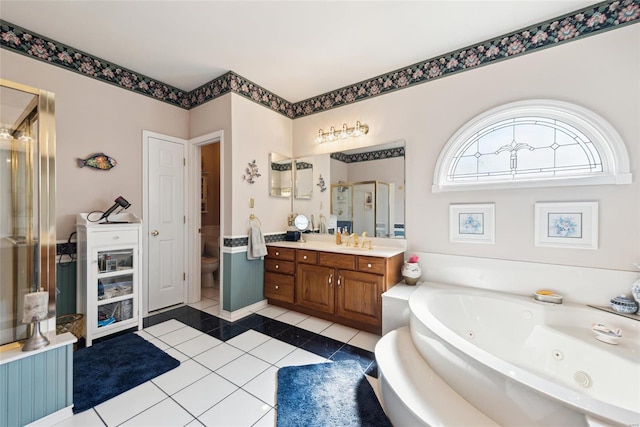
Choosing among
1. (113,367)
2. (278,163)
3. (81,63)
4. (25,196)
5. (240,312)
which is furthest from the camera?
(278,163)

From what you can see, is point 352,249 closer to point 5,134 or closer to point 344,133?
point 344,133

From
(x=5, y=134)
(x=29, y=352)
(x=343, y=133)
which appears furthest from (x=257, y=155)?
(x=29, y=352)

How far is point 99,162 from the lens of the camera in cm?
263

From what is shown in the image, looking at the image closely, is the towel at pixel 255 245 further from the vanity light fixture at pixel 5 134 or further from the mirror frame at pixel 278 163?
the vanity light fixture at pixel 5 134

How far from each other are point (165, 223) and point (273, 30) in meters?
2.48

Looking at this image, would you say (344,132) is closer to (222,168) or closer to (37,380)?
(222,168)

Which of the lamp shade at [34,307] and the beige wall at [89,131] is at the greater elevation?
the beige wall at [89,131]

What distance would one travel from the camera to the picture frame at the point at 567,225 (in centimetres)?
196

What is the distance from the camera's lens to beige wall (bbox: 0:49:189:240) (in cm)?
235

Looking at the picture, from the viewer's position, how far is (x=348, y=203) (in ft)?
10.4

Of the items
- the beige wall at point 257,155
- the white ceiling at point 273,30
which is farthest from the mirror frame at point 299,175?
the white ceiling at point 273,30

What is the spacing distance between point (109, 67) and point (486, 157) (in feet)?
13.1

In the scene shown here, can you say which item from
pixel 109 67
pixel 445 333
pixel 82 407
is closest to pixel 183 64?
pixel 109 67

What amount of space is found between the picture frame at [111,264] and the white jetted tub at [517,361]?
2559 mm
